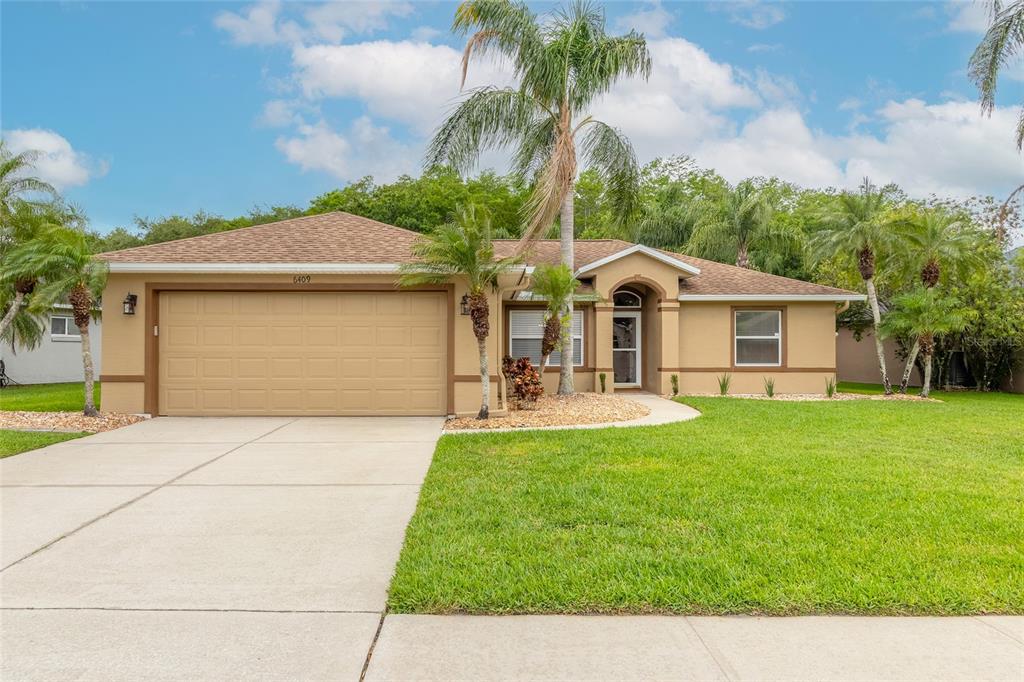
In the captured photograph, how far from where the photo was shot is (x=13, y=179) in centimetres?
1215

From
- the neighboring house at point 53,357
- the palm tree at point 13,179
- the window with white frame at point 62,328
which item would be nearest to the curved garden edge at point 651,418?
the palm tree at point 13,179

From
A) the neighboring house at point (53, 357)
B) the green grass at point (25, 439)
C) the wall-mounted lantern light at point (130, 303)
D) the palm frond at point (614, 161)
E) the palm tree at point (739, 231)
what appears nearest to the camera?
the green grass at point (25, 439)

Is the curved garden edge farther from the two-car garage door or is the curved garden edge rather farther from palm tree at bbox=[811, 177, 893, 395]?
palm tree at bbox=[811, 177, 893, 395]

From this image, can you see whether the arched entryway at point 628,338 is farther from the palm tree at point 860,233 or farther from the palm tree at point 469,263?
the palm tree at point 469,263

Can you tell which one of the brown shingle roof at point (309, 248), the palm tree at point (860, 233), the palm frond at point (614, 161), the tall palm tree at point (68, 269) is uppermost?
the palm frond at point (614, 161)

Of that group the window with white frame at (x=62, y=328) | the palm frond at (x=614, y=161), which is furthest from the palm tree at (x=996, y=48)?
the window with white frame at (x=62, y=328)

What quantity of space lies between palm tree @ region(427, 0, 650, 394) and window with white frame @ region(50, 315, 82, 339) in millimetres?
15996

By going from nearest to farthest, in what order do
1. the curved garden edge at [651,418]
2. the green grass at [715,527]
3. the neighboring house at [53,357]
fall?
the green grass at [715,527], the curved garden edge at [651,418], the neighboring house at [53,357]

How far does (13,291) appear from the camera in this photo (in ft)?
38.0

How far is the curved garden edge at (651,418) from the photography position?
9336mm

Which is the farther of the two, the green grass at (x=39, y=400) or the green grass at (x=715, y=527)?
the green grass at (x=39, y=400)

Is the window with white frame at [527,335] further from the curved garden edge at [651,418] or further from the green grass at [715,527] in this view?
the green grass at [715,527]

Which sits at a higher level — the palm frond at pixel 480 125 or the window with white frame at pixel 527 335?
the palm frond at pixel 480 125

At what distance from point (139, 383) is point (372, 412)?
4107 mm
